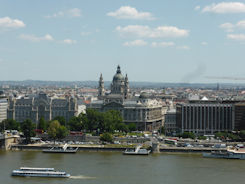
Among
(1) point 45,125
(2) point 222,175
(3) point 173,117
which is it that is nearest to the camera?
(2) point 222,175

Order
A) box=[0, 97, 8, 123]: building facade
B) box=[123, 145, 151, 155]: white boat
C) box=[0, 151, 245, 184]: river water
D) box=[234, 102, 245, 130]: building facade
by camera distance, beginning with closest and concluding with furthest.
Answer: box=[0, 151, 245, 184]: river water, box=[123, 145, 151, 155]: white boat, box=[234, 102, 245, 130]: building facade, box=[0, 97, 8, 123]: building facade

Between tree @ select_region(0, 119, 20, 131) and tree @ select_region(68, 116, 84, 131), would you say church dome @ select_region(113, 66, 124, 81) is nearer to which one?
tree @ select_region(68, 116, 84, 131)

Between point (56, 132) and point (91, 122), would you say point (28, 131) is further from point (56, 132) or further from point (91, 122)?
point (91, 122)

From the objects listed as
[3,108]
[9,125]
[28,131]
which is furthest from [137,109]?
[28,131]

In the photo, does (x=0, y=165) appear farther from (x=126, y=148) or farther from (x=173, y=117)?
(x=173, y=117)

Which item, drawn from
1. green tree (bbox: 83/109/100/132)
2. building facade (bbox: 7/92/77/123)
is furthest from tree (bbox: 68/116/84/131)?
building facade (bbox: 7/92/77/123)

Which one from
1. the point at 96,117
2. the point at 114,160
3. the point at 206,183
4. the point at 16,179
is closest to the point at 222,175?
the point at 206,183
